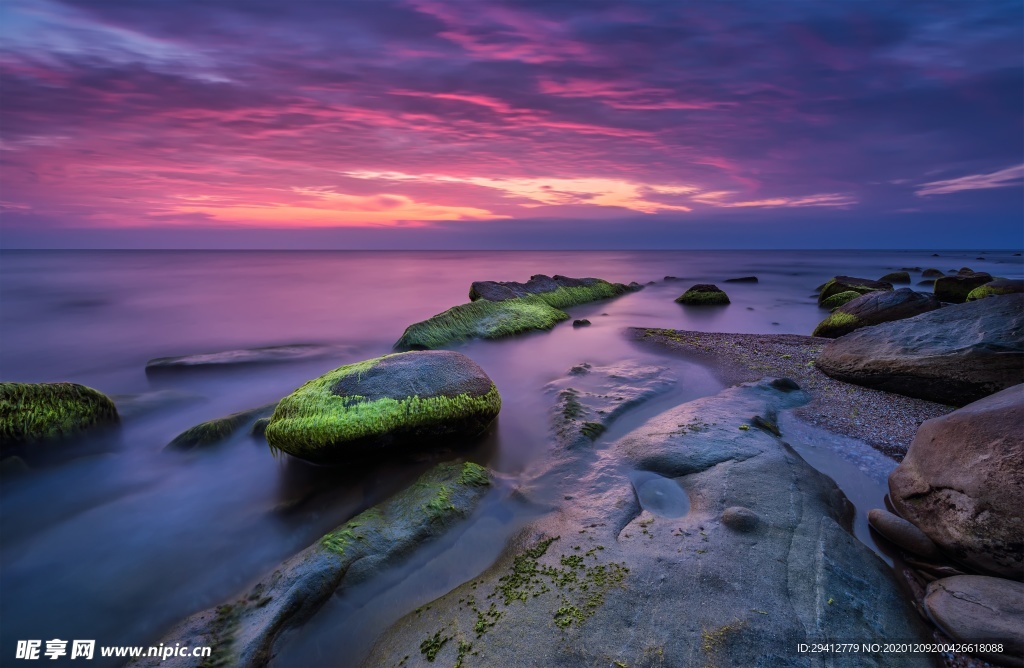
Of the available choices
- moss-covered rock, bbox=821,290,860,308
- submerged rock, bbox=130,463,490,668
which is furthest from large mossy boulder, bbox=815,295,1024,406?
moss-covered rock, bbox=821,290,860,308

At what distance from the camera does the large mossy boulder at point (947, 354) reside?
5.55 meters

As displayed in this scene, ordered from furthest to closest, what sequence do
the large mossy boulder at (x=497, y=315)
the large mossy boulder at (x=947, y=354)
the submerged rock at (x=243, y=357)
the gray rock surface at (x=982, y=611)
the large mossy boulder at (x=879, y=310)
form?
the large mossy boulder at (x=497, y=315)
the large mossy boulder at (x=879, y=310)
the submerged rock at (x=243, y=357)
the large mossy boulder at (x=947, y=354)
the gray rock surface at (x=982, y=611)

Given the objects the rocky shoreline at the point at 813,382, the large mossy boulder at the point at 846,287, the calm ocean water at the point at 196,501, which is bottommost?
the calm ocean water at the point at 196,501

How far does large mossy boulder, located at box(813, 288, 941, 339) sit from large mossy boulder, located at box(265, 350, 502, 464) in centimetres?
928

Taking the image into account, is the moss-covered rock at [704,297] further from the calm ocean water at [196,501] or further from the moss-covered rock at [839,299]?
the calm ocean water at [196,501]

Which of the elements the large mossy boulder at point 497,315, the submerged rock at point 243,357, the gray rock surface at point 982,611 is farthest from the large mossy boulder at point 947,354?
the submerged rock at point 243,357

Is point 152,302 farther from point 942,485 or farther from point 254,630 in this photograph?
point 942,485

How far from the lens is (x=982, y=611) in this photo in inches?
103

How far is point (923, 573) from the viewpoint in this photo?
3.16m

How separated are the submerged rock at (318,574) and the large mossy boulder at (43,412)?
4.03 m

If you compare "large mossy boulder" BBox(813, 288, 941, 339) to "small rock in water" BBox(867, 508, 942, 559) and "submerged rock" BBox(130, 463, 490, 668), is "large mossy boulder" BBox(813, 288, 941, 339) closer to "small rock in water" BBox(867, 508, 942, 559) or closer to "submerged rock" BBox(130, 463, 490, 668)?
"small rock in water" BBox(867, 508, 942, 559)

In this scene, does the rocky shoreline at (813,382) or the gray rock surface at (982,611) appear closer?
the gray rock surface at (982,611)

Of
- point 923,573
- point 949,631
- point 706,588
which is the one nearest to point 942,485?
point 923,573

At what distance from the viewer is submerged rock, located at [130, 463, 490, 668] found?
2.83 meters
